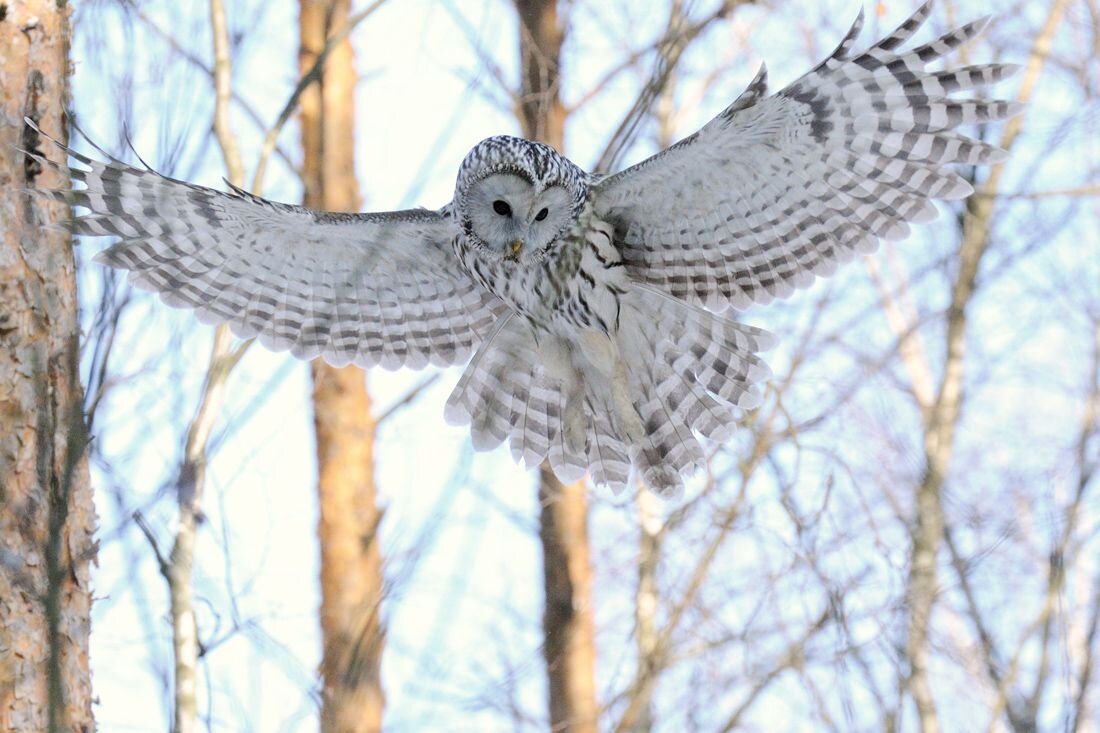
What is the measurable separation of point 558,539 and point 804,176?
363cm

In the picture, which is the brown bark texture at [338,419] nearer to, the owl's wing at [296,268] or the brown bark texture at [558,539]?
the brown bark texture at [558,539]

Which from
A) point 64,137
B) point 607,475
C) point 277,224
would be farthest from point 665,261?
point 64,137

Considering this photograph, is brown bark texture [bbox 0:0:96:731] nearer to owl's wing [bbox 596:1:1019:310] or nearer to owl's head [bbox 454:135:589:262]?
owl's head [bbox 454:135:589:262]

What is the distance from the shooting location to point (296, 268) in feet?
19.5

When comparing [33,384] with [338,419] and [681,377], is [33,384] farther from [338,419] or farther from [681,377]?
[338,419]

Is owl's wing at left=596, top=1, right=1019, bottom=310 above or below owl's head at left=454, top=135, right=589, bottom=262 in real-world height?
below

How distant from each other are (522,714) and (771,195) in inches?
129

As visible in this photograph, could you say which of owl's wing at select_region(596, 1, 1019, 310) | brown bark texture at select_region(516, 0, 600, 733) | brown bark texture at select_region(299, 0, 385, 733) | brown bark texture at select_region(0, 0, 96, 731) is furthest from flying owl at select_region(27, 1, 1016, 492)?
brown bark texture at select_region(299, 0, 385, 733)

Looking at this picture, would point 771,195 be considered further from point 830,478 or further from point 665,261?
point 830,478

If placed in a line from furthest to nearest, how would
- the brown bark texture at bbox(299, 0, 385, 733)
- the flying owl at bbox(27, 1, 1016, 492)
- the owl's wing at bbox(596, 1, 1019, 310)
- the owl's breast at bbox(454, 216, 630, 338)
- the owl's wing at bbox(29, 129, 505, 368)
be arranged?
1. the brown bark texture at bbox(299, 0, 385, 733)
2. the owl's breast at bbox(454, 216, 630, 338)
3. the owl's wing at bbox(29, 129, 505, 368)
4. the flying owl at bbox(27, 1, 1016, 492)
5. the owl's wing at bbox(596, 1, 1019, 310)

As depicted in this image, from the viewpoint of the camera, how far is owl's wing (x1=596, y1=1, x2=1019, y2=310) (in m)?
4.84

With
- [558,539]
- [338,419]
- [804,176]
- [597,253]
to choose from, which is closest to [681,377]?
[597,253]

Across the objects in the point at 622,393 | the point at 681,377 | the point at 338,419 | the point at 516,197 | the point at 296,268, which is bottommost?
the point at 622,393

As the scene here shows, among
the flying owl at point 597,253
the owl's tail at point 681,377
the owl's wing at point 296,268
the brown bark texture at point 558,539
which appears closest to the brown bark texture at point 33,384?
the flying owl at point 597,253
